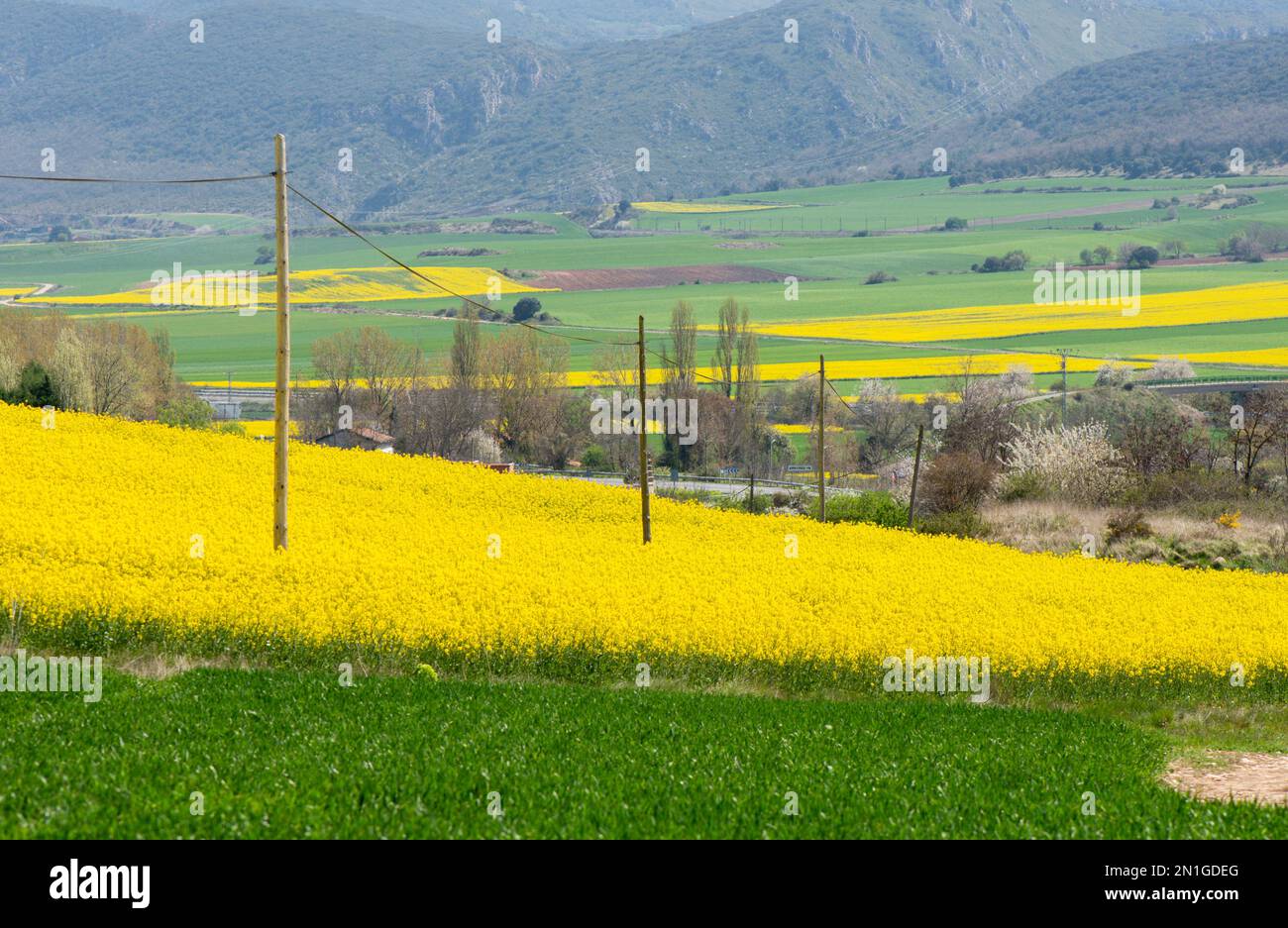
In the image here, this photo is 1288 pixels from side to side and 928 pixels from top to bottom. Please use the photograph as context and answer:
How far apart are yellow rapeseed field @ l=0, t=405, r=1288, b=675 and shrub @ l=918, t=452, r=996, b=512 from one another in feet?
65.0

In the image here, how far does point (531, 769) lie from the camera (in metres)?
12.8

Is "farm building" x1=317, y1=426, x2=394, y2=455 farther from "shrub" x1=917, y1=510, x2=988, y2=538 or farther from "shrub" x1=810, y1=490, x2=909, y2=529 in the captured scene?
"shrub" x1=917, y1=510, x2=988, y2=538

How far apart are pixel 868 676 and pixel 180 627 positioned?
10.4 metres

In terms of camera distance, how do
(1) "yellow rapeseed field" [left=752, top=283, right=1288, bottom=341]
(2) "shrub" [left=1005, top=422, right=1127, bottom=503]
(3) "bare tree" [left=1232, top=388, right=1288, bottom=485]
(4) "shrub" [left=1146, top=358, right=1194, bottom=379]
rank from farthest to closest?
(1) "yellow rapeseed field" [left=752, top=283, right=1288, bottom=341] → (4) "shrub" [left=1146, top=358, right=1194, bottom=379] → (3) "bare tree" [left=1232, top=388, right=1288, bottom=485] → (2) "shrub" [left=1005, top=422, right=1127, bottom=503]

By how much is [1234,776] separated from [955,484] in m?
42.4

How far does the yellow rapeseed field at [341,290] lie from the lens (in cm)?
17212

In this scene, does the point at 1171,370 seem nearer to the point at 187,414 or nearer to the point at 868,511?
the point at 868,511

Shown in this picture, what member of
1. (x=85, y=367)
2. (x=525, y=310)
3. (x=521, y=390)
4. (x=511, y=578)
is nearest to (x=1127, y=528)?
(x=511, y=578)

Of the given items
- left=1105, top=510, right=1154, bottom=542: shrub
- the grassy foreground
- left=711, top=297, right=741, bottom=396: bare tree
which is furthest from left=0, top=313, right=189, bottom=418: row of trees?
the grassy foreground

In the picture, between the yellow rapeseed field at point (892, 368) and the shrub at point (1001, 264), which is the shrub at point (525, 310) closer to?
the yellow rapeseed field at point (892, 368)

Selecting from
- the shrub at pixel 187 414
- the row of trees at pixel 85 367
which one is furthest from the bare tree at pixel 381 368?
the row of trees at pixel 85 367

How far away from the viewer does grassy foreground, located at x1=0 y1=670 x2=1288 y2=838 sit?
10766mm
